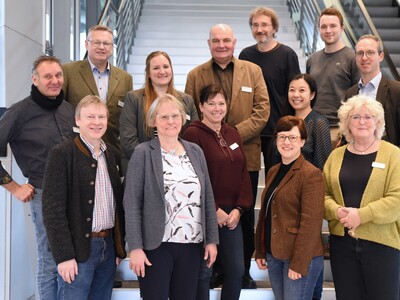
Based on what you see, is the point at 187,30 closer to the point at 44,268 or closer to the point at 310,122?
the point at 310,122

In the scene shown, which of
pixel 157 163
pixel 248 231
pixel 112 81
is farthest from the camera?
pixel 112 81

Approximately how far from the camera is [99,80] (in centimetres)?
338

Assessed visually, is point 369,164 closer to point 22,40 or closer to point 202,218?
point 202,218

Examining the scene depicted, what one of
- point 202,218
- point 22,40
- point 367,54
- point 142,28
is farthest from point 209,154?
point 142,28

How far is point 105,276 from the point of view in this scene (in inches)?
100

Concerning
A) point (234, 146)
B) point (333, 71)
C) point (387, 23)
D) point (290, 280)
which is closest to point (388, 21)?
point (387, 23)

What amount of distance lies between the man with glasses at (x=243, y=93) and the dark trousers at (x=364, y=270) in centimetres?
78

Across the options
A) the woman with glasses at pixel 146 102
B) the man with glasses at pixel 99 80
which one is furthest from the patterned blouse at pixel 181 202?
the man with glasses at pixel 99 80

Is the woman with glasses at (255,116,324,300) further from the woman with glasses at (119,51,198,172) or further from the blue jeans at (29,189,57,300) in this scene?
the blue jeans at (29,189,57,300)

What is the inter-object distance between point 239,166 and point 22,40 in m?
1.88

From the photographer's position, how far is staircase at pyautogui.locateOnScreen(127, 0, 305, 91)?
24.8 feet

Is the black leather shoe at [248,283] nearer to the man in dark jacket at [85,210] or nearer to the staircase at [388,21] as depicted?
the man in dark jacket at [85,210]

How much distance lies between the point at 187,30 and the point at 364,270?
661cm

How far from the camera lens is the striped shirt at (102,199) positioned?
2.46m
